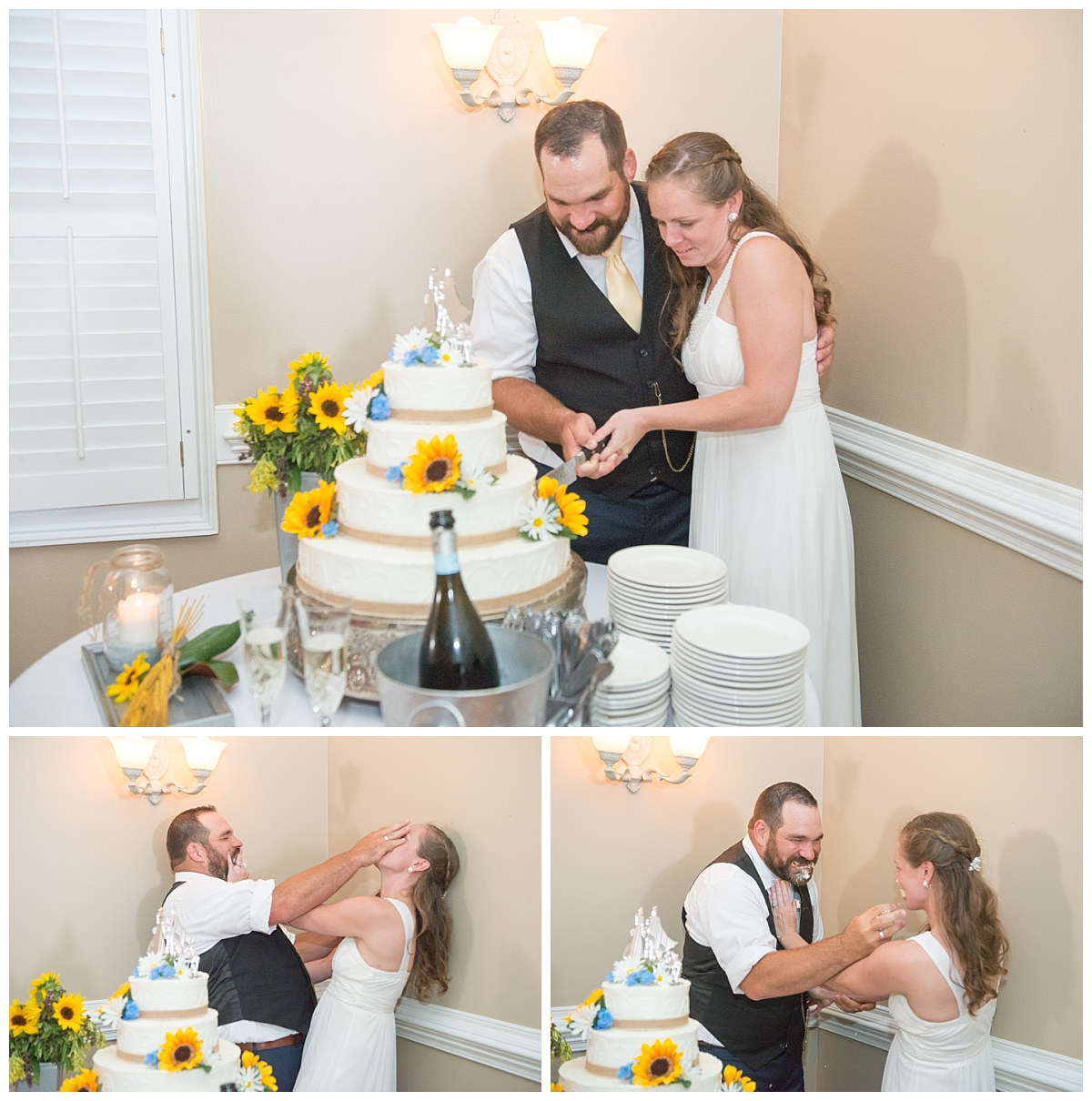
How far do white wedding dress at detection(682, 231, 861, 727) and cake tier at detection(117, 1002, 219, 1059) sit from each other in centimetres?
134

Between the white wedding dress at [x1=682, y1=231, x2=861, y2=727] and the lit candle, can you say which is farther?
the white wedding dress at [x1=682, y1=231, x2=861, y2=727]

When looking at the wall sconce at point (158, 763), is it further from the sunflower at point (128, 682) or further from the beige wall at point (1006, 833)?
the beige wall at point (1006, 833)

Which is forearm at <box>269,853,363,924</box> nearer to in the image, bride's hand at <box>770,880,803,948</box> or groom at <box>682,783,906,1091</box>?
groom at <box>682,783,906,1091</box>

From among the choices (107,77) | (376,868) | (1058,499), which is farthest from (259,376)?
(1058,499)

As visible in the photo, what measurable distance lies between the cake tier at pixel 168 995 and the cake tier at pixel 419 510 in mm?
805

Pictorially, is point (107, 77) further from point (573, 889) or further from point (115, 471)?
point (573, 889)

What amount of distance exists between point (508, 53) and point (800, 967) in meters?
2.43

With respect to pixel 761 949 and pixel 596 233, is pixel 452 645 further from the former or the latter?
pixel 596 233

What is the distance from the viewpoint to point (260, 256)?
302 centimetres

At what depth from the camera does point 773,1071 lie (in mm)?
1800

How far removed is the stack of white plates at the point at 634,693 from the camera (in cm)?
156

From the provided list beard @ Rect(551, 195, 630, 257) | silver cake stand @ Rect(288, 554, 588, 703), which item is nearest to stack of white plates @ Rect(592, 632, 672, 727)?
silver cake stand @ Rect(288, 554, 588, 703)

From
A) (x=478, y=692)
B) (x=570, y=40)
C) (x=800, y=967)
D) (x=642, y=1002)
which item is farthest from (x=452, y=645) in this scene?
(x=570, y=40)

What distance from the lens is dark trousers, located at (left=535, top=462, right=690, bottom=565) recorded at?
2.78 m
